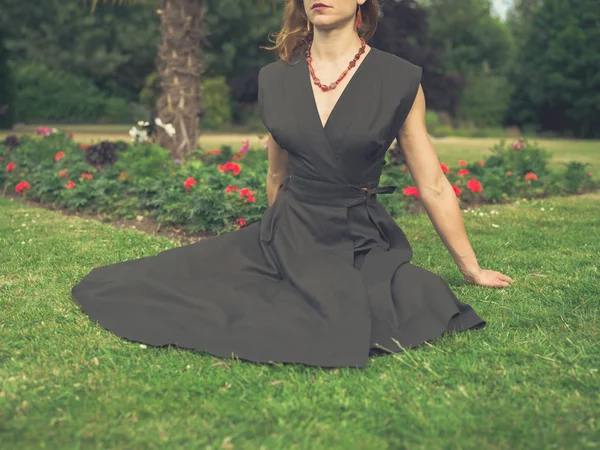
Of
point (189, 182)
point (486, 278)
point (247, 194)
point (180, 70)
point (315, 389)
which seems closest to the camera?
point (315, 389)

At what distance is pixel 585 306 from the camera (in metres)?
3.96

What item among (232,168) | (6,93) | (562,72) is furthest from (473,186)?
(562,72)

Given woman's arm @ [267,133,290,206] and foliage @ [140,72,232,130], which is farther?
foliage @ [140,72,232,130]

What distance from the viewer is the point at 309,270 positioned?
137 inches

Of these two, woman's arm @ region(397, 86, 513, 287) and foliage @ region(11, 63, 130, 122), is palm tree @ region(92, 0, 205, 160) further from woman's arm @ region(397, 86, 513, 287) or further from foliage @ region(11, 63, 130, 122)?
foliage @ region(11, 63, 130, 122)

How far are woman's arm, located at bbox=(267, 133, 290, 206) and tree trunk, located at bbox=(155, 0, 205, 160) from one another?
4784 mm

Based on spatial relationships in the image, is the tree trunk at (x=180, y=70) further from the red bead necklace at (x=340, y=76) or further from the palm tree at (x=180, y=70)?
the red bead necklace at (x=340, y=76)

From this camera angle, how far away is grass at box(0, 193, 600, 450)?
8.13ft

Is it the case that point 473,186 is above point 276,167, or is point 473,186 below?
below

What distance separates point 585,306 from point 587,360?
2.90ft

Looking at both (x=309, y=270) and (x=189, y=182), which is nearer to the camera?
(x=309, y=270)

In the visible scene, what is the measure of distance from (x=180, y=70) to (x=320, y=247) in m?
5.59

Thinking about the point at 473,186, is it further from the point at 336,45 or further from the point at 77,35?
the point at 77,35

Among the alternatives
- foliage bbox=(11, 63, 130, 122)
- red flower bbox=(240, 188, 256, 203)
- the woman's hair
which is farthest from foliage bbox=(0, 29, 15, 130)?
the woman's hair
